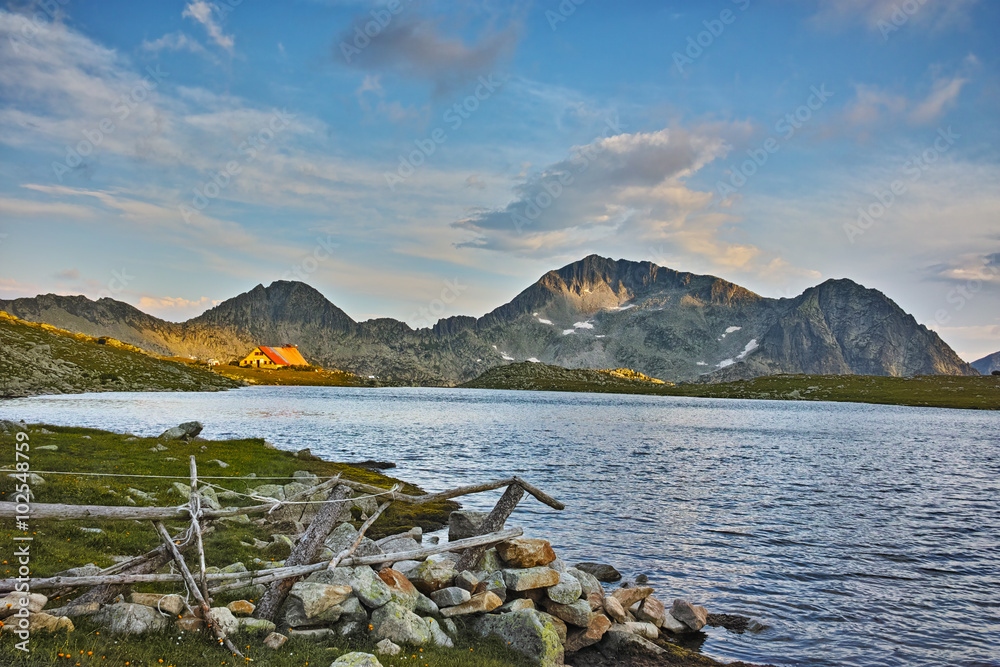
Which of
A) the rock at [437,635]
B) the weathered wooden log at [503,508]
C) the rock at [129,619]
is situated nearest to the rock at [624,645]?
the weathered wooden log at [503,508]

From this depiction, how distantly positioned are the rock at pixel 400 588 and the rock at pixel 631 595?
750 cm

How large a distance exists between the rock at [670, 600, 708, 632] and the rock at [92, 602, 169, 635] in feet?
50.8

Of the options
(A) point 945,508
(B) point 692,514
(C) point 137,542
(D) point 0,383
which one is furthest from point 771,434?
(D) point 0,383

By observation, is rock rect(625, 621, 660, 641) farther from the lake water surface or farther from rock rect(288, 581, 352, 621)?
Result: rock rect(288, 581, 352, 621)

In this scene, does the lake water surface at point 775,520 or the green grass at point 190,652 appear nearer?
the green grass at point 190,652

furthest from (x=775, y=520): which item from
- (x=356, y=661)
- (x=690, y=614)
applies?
(x=356, y=661)

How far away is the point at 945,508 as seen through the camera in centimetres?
3856

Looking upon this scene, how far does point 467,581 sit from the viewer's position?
16.4 metres

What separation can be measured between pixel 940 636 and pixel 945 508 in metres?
26.4

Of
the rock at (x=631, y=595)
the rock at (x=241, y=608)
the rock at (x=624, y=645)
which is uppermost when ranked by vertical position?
the rock at (x=241, y=608)

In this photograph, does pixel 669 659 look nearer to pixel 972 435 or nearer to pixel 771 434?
pixel 771 434

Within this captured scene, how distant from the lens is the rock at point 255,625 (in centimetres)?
1224

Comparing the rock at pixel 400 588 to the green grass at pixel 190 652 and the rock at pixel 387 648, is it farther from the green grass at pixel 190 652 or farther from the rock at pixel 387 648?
the rock at pixel 387 648

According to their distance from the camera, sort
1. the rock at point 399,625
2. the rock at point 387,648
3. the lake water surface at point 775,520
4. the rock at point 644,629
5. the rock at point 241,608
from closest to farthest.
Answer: the rock at point 387,648
the rock at point 399,625
the rock at point 241,608
the rock at point 644,629
the lake water surface at point 775,520
